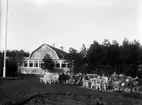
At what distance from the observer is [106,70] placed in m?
24.2

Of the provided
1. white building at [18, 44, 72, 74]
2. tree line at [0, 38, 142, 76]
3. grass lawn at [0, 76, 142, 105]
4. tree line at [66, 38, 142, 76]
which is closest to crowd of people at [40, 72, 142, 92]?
grass lawn at [0, 76, 142, 105]

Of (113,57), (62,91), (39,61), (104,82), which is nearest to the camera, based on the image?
(62,91)

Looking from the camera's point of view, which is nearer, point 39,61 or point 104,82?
point 104,82

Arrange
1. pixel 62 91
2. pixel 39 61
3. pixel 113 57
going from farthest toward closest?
1. pixel 39 61
2. pixel 113 57
3. pixel 62 91

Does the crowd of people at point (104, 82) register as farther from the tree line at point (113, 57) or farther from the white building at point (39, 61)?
the white building at point (39, 61)

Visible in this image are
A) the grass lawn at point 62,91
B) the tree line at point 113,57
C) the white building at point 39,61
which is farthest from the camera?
the white building at point 39,61

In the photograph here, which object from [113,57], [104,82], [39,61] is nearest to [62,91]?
[104,82]

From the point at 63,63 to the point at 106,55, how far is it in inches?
495

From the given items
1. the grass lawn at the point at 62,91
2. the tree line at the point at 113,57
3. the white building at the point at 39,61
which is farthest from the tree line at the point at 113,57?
the grass lawn at the point at 62,91

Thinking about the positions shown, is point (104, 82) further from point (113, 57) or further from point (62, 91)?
point (113, 57)

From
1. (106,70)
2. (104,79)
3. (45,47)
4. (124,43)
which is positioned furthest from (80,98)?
(45,47)

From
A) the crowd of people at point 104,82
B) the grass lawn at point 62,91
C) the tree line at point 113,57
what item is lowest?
the grass lawn at point 62,91

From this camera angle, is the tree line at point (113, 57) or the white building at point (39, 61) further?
the white building at point (39, 61)

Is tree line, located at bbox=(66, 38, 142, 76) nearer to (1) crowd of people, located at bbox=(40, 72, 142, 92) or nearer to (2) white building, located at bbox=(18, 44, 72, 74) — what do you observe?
(1) crowd of people, located at bbox=(40, 72, 142, 92)
